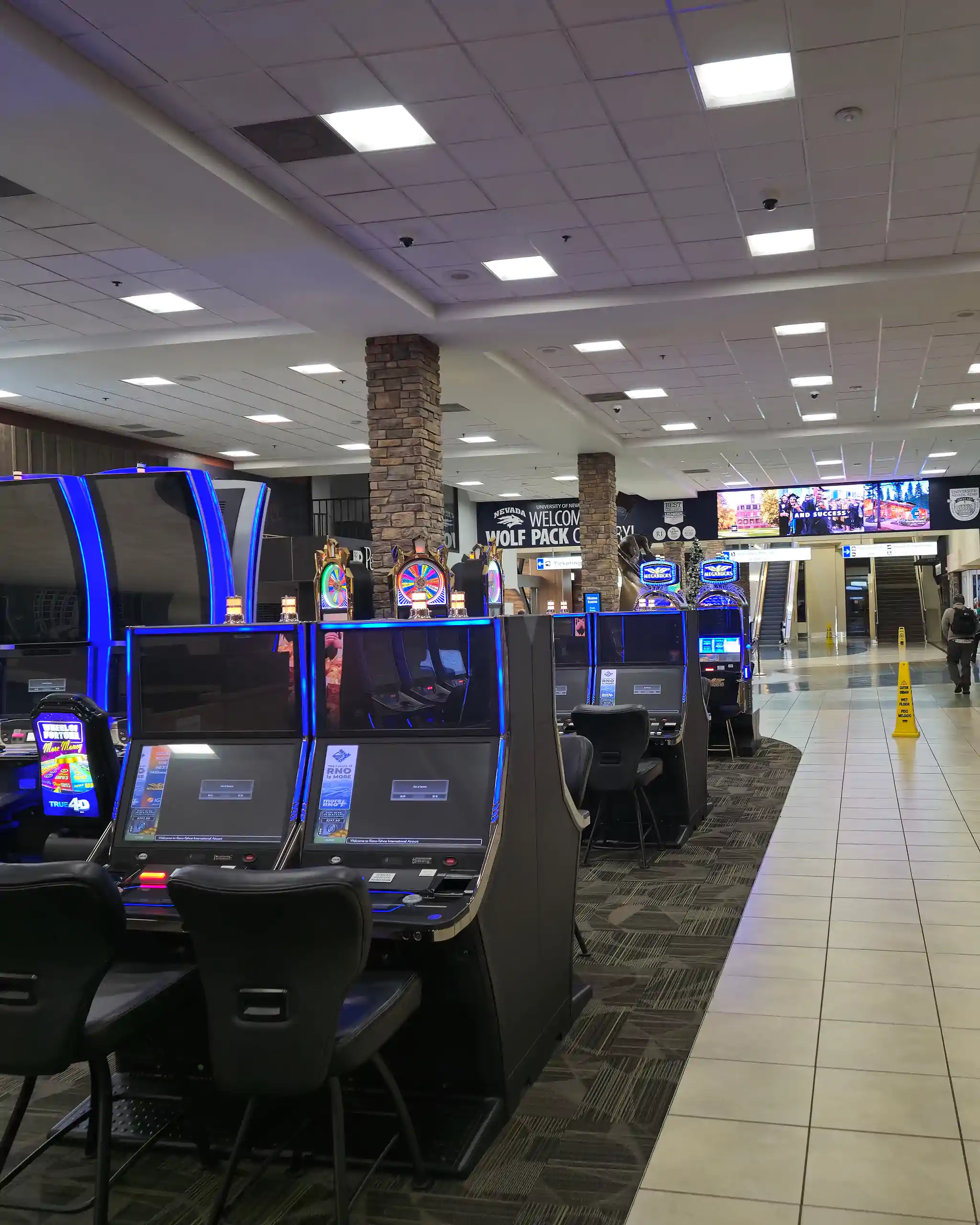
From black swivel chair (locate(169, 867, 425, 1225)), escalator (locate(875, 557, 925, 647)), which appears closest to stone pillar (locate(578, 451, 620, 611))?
black swivel chair (locate(169, 867, 425, 1225))

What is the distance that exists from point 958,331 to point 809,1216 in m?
8.49

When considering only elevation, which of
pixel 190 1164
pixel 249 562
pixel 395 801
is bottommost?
pixel 190 1164

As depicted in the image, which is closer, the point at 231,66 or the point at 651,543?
the point at 231,66

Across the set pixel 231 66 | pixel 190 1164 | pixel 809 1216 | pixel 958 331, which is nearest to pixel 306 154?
pixel 231 66

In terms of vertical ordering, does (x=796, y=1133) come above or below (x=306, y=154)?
below

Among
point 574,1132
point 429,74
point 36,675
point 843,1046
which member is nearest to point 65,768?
point 36,675

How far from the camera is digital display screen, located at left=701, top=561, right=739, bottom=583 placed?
43.8 ft

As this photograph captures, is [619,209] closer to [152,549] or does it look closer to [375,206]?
[375,206]

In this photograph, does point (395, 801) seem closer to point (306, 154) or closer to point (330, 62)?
point (330, 62)

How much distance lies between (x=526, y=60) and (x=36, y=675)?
4042 mm

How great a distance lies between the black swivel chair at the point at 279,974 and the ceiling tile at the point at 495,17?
3.56m

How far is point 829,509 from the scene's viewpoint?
18969mm

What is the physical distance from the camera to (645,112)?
5270 mm

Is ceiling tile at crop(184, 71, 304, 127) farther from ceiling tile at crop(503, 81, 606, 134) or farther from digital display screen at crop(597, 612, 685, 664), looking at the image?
digital display screen at crop(597, 612, 685, 664)
